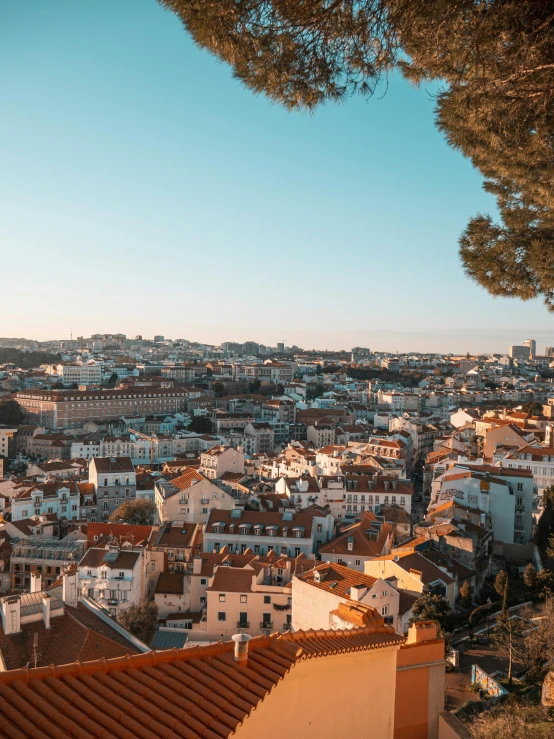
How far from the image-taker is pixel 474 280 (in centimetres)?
604

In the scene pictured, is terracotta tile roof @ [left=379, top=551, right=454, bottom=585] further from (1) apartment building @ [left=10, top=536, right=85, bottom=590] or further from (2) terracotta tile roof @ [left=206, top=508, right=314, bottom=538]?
(1) apartment building @ [left=10, top=536, right=85, bottom=590]

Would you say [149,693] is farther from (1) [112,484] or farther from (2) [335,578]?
(1) [112,484]

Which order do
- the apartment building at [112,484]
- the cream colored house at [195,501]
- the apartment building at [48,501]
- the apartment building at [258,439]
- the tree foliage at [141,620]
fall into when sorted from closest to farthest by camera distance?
the tree foliage at [141,620] < the cream colored house at [195,501] < the apartment building at [48,501] < the apartment building at [112,484] < the apartment building at [258,439]

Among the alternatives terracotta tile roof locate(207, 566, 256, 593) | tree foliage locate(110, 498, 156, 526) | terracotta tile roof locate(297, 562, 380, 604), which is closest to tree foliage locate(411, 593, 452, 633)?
terracotta tile roof locate(297, 562, 380, 604)

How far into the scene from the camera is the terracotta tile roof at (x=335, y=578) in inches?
466

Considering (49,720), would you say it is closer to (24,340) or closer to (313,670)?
(313,670)

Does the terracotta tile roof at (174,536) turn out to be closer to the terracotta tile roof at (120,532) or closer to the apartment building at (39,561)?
the terracotta tile roof at (120,532)

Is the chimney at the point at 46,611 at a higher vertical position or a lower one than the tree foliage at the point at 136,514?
higher

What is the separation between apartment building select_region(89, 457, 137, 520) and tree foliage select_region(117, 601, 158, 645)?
1274 cm

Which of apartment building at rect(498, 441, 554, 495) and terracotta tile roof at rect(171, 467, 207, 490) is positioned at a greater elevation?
apartment building at rect(498, 441, 554, 495)

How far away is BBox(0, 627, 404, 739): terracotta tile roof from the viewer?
2393 millimetres

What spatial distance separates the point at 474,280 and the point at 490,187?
1029mm

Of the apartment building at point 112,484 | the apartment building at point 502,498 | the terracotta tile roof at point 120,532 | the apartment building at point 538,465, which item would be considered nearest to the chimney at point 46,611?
the terracotta tile roof at point 120,532

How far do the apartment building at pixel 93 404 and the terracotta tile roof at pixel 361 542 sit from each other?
4159 cm
